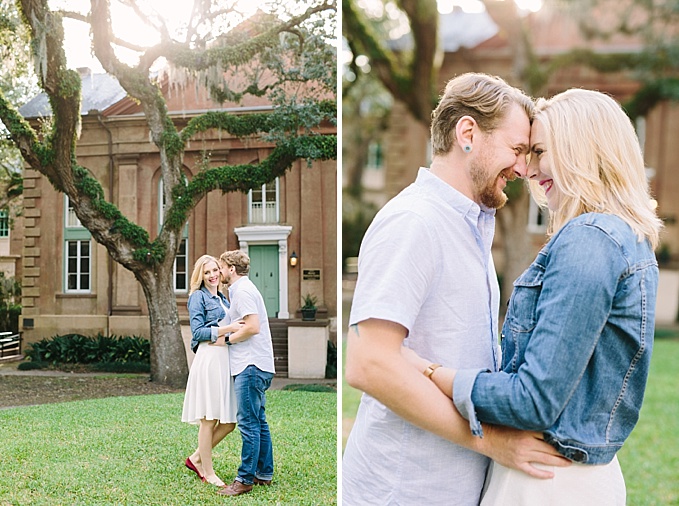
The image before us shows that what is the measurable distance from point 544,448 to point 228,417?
1.33 meters

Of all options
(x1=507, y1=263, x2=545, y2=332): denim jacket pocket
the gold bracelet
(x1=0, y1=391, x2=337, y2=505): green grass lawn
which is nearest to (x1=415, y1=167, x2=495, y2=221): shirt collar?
(x1=507, y1=263, x2=545, y2=332): denim jacket pocket

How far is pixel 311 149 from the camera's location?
271 centimetres

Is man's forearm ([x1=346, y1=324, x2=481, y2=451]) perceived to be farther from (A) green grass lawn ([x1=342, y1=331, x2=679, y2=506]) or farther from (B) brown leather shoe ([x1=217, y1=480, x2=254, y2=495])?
(A) green grass lawn ([x1=342, y1=331, x2=679, y2=506])

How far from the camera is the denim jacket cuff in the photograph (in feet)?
5.12

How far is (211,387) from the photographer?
2594 mm

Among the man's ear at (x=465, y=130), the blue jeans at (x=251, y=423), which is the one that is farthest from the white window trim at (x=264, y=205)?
the man's ear at (x=465, y=130)

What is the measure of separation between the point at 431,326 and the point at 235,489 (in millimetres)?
1264

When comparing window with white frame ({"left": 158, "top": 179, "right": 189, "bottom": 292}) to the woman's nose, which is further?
window with white frame ({"left": 158, "top": 179, "right": 189, "bottom": 292})

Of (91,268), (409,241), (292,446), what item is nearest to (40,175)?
(91,268)

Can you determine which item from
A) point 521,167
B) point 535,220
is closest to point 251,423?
point 521,167

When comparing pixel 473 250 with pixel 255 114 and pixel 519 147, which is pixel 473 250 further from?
pixel 255 114

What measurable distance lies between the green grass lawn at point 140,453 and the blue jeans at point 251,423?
0.15ft

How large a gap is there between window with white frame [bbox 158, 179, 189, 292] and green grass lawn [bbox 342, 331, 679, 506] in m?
3.06

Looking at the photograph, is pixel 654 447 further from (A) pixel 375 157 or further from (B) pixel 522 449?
(A) pixel 375 157
